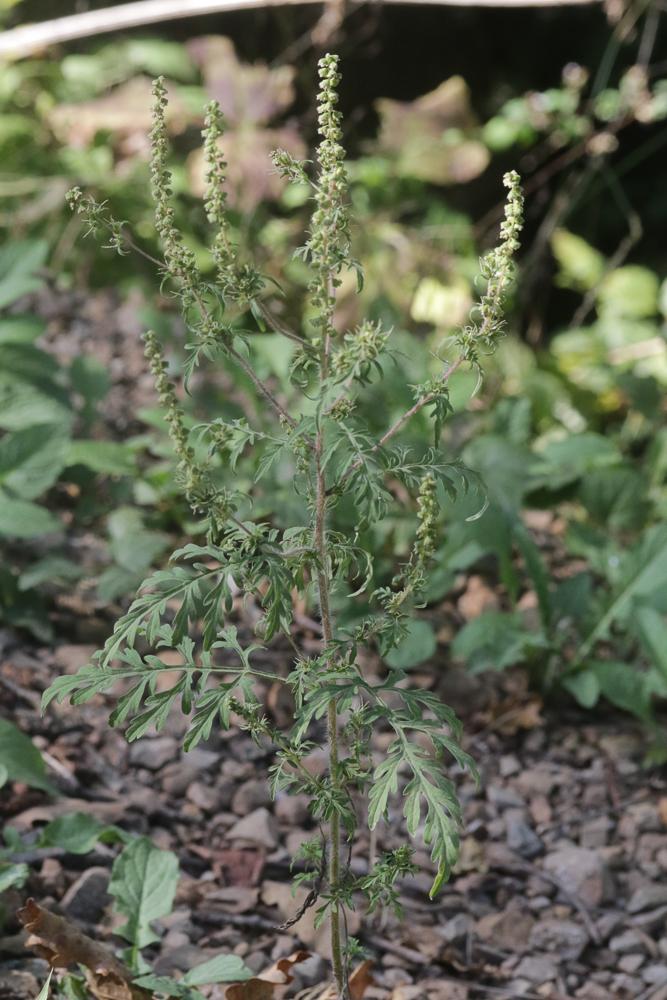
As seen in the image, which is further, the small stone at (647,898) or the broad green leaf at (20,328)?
the broad green leaf at (20,328)

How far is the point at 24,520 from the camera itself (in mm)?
2766

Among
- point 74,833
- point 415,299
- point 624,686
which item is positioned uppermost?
point 415,299

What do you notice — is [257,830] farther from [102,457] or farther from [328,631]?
[102,457]

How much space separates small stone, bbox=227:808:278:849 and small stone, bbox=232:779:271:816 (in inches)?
1.7

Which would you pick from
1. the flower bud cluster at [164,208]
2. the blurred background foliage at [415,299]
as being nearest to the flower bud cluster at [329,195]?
the flower bud cluster at [164,208]

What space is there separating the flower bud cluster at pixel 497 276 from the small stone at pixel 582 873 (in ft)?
4.53

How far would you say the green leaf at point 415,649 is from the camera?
2887 mm

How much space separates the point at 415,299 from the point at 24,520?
2273mm

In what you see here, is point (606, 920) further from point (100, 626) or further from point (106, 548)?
point (106, 548)

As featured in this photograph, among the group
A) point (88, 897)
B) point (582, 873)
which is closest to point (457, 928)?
point (582, 873)

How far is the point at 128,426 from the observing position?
398 cm

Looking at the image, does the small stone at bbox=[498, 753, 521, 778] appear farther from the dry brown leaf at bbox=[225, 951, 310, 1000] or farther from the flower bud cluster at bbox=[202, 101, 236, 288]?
the flower bud cluster at bbox=[202, 101, 236, 288]

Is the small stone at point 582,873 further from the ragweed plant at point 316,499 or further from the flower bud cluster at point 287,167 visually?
the flower bud cluster at point 287,167

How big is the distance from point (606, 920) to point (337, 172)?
164cm
